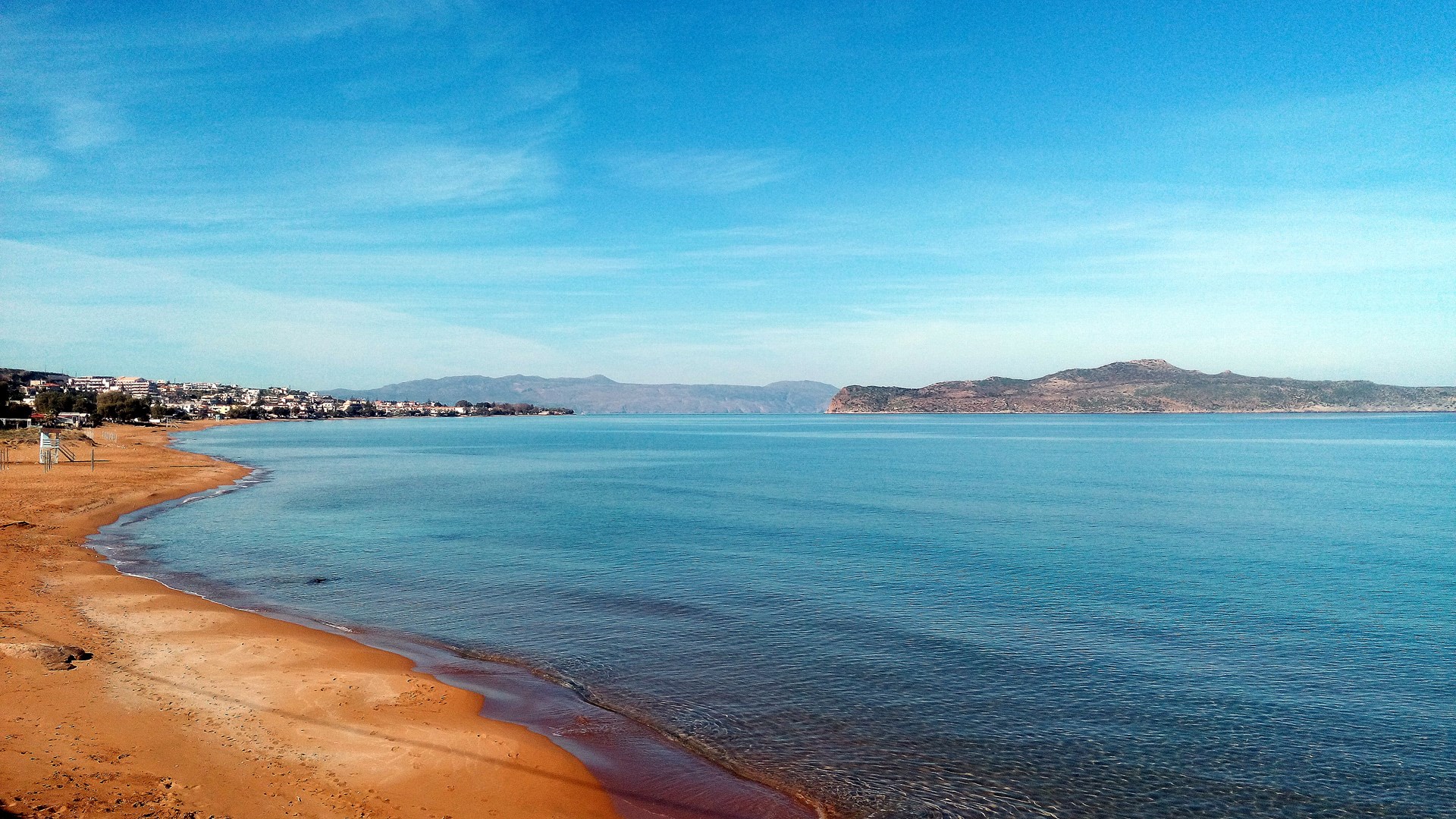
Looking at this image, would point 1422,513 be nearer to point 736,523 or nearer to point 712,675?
point 736,523

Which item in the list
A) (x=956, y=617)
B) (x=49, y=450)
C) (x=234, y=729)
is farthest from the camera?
(x=49, y=450)

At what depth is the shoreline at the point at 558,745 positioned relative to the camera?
10953 millimetres

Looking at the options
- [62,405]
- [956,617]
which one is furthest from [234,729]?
[62,405]

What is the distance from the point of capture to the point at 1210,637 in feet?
64.3

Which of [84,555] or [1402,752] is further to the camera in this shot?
[84,555]

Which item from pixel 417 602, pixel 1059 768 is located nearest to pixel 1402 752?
pixel 1059 768

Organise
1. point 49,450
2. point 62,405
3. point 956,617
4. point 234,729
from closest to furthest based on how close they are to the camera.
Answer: point 234,729
point 956,617
point 49,450
point 62,405

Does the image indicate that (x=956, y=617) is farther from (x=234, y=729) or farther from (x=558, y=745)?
(x=234, y=729)

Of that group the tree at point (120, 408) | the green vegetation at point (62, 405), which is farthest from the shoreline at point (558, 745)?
the tree at point (120, 408)

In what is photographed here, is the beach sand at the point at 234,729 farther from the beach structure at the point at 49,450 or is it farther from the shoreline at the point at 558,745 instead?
the beach structure at the point at 49,450

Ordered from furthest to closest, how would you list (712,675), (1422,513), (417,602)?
(1422,513), (417,602), (712,675)

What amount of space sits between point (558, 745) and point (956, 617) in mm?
12158

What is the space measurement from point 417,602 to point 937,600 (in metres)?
15.1

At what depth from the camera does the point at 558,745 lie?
42.6 feet
